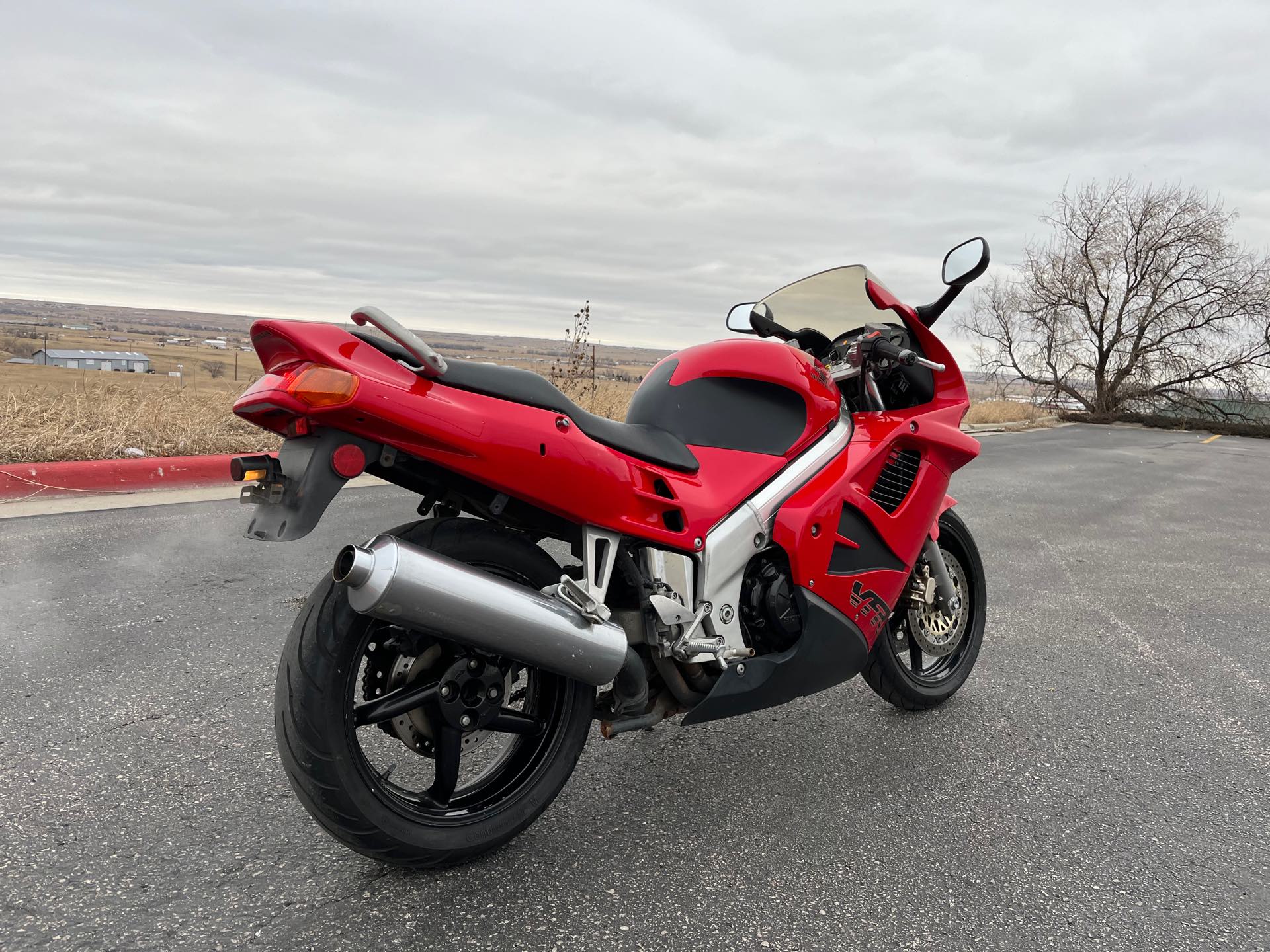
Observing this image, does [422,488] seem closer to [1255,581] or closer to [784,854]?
[784,854]

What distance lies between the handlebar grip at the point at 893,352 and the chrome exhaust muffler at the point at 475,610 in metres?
1.44

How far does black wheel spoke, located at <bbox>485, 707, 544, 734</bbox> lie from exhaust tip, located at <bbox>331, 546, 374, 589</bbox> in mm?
615

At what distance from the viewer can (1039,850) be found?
103 inches

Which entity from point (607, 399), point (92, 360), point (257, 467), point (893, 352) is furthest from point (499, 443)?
point (607, 399)

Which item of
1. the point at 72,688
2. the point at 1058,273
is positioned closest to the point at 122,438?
the point at 72,688

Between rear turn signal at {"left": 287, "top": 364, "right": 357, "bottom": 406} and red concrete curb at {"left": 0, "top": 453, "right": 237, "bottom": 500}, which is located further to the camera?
red concrete curb at {"left": 0, "top": 453, "right": 237, "bottom": 500}

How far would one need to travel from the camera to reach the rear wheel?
2057 mm

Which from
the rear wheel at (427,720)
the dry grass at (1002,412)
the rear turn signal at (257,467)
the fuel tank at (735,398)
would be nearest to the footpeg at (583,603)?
the rear wheel at (427,720)

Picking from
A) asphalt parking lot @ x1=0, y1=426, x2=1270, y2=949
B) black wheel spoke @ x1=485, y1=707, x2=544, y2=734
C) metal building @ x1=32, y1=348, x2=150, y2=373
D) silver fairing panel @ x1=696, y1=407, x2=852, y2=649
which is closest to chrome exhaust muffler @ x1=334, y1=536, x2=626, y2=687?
black wheel spoke @ x1=485, y1=707, x2=544, y2=734

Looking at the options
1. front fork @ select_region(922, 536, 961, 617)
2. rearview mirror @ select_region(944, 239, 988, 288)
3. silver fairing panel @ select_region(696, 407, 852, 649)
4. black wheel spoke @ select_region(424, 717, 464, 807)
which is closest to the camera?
black wheel spoke @ select_region(424, 717, 464, 807)

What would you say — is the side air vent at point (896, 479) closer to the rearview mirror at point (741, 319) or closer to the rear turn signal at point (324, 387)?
the rearview mirror at point (741, 319)

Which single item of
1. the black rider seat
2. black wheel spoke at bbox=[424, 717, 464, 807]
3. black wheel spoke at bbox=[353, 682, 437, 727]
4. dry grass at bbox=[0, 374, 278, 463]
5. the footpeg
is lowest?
dry grass at bbox=[0, 374, 278, 463]

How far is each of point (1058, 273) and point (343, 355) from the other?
35.6 m

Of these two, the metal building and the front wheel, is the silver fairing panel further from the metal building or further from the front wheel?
the metal building
